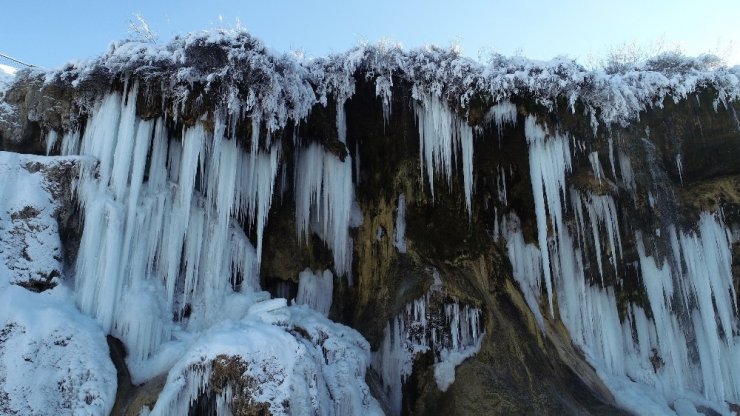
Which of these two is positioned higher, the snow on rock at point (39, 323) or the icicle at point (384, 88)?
the icicle at point (384, 88)

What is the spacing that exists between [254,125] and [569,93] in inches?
205

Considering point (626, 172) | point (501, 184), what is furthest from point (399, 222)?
point (626, 172)

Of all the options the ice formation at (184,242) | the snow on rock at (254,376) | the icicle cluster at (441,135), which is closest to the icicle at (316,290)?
the ice formation at (184,242)

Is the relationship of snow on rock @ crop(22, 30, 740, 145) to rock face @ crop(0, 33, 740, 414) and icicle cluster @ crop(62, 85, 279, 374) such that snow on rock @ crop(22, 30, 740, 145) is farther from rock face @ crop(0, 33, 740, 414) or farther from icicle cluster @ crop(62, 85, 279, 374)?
icicle cluster @ crop(62, 85, 279, 374)

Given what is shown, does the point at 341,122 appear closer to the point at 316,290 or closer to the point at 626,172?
the point at 316,290

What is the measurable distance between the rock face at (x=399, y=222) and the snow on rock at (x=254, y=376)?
4 cm

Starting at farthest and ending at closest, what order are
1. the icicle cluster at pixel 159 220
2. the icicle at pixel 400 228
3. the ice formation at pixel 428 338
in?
the icicle at pixel 400 228 → the ice formation at pixel 428 338 → the icicle cluster at pixel 159 220

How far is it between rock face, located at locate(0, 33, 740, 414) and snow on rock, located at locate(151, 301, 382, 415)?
4cm

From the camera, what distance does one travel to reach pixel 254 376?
23.3 feet

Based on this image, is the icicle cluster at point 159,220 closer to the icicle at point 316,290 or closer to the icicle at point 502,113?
the icicle at point 316,290

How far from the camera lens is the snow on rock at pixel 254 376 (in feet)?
23.1

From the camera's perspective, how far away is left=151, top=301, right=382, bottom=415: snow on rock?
23.1 ft

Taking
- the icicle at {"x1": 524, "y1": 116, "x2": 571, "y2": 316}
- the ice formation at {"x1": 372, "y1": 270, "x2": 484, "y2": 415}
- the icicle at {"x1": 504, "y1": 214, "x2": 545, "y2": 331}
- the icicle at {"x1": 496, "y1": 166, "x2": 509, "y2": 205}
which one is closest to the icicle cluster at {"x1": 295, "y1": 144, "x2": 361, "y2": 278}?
the ice formation at {"x1": 372, "y1": 270, "x2": 484, "y2": 415}

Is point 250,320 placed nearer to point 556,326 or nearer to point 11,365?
point 11,365
